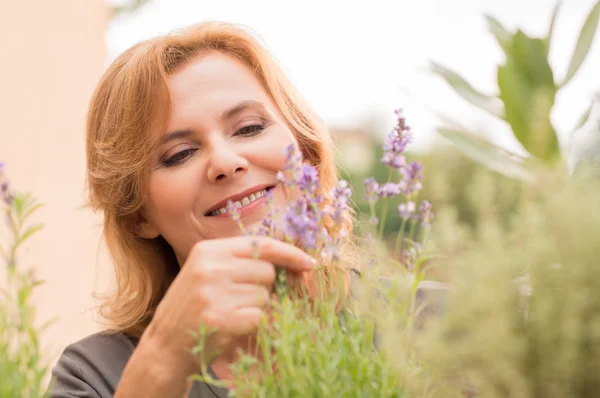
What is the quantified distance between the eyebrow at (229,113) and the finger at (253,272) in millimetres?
814

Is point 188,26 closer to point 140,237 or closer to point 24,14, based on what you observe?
point 140,237

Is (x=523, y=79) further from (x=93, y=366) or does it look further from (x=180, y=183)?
(x=93, y=366)

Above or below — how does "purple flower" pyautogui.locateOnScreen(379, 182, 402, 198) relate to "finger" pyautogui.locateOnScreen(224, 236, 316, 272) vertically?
above

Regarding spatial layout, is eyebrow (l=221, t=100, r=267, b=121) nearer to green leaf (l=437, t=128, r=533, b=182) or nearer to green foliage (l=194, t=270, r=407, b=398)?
green leaf (l=437, t=128, r=533, b=182)

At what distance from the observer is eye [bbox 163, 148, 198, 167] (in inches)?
69.9

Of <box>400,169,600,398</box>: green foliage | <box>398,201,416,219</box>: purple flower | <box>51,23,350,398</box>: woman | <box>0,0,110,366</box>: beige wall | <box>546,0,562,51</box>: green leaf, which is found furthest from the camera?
<box>0,0,110,366</box>: beige wall

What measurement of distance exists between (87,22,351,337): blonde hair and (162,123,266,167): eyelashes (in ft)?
0.32

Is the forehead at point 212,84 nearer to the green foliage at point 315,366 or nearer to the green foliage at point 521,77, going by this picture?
the green foliage at point 521,77

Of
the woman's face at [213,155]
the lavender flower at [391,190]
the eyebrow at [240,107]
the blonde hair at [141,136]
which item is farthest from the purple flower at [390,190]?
the blonde hair at [141,136]

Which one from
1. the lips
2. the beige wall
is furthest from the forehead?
the beige wall

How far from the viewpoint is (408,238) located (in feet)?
3.31

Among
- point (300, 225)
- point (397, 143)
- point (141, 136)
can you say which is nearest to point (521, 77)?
point (397, 143)

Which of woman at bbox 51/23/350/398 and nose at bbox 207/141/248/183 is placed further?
nose at bbox 207/141/248/183

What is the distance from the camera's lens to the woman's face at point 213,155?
166 cm
